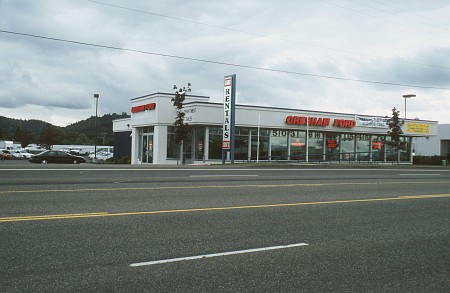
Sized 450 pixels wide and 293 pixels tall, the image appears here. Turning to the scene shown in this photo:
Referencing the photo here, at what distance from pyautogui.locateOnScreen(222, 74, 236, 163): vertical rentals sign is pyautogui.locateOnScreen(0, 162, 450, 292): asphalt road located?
2067 centimetres

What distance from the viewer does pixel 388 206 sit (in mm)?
10984

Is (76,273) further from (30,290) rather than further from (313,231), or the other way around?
(313,231)

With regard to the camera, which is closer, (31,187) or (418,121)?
(31,187)

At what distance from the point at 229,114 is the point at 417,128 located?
2529 centimetres

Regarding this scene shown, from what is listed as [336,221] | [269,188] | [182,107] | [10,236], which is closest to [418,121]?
[182,107]

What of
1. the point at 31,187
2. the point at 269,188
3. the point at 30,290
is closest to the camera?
the point at 30,290

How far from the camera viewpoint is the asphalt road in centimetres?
481

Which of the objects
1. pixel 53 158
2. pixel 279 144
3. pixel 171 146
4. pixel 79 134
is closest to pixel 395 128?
pixel 279 144

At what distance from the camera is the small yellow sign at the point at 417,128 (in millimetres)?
46031

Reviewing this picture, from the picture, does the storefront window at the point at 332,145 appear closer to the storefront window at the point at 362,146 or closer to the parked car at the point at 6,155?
the storefront window at the point at 362,146

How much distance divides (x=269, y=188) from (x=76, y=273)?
1003cm

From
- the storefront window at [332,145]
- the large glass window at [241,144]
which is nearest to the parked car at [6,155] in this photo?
the large glass window at [241,144]

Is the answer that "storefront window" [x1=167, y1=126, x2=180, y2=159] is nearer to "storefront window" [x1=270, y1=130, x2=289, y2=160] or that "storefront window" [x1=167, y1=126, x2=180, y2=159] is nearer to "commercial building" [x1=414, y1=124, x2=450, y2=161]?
"storefront window" [x1=270, y1=130, x2=289, y2=160]

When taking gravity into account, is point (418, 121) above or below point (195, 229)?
above
